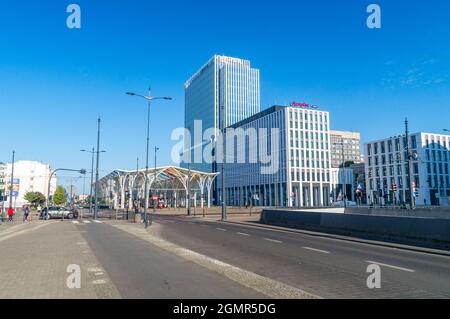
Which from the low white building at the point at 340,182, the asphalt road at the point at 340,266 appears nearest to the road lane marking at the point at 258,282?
the asphalt road at the point at 340,266

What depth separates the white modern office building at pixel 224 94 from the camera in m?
143

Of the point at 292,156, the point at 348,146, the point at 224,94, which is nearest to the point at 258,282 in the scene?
the point at 292,156

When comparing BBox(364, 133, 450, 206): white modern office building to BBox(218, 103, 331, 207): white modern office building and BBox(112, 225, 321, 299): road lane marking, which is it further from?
BBox(112, 225, 321, 299): road lane marking

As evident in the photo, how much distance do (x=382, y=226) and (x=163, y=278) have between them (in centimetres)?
1382

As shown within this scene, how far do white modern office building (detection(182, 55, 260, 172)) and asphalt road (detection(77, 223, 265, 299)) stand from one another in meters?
126

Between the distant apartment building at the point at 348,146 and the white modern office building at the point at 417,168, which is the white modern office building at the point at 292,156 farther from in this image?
the distant apartment building at the point at 348,146

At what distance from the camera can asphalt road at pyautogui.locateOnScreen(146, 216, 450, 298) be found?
793 centimetres

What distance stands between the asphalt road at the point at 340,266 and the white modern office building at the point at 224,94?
122155 mm

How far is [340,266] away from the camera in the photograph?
429 inches
